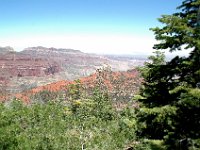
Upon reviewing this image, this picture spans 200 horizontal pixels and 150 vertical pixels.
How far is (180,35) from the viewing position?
14.1m

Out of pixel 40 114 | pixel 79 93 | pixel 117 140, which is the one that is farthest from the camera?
pixel 79 93

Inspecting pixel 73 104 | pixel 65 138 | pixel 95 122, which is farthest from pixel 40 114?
pixel 73 104

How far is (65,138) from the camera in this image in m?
51.4

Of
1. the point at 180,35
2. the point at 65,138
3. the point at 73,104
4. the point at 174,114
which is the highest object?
the point at 180,35

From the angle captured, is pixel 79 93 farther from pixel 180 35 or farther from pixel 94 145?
pixel 180 35

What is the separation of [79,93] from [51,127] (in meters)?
62.6

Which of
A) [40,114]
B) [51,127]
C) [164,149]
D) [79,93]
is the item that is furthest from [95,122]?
[164,149]

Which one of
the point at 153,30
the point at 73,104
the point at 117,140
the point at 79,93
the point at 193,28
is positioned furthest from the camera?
the point at 79,93

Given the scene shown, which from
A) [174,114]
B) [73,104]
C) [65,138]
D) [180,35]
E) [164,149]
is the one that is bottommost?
[73,104]

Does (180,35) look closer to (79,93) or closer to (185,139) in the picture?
(185,139)

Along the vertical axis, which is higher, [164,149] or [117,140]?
[164,149]

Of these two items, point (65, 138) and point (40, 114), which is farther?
point (40, 114)

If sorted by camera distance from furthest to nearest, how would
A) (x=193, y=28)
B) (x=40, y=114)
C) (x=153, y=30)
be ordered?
1. (x=40, y=114)
2. (x=153, y=30)
3. (x=193, y=28)

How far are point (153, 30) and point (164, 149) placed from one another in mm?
5286
